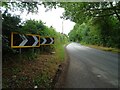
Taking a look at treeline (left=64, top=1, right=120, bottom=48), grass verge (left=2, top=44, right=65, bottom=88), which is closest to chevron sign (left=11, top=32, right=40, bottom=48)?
grass verge (left=2, top=44, right=65, bottom=88)

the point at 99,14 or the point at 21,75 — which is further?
A: the point at 99,14

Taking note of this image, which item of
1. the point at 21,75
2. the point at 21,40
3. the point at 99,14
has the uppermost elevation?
the point at 99,14

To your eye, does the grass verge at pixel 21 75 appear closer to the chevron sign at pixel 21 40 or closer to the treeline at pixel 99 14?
the chevron sign at pixel 21 40

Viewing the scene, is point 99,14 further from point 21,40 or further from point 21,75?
point 21,75

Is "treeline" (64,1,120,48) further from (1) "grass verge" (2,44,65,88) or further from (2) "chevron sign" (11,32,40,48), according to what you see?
(1) "grass verge" (2,44,65,88)

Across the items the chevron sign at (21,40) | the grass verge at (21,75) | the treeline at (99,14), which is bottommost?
the grass verge at (21,75)

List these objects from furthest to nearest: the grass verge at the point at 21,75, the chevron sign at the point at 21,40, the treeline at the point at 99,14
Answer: the treeline at the point at 99,14 < the chevron sign at the point at 21,40 < the grass verge at the point at 21,75

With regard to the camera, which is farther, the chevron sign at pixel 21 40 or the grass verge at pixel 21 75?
the chevron sign at pixel 21 40

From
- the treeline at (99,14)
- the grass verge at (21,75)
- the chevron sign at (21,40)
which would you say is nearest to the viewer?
the grass verge at (21,75)

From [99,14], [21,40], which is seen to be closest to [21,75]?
[21,40]

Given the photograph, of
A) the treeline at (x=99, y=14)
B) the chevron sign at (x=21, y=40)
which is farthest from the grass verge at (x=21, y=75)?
the treeline at (x=99, y=14)

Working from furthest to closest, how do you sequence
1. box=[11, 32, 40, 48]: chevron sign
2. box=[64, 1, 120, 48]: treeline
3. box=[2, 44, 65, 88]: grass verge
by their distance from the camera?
box=[64, 1, 120, 48]: treeline < box=[11, 32, 40, 48]: chevron sign < box=[2, 44, 65, 88]: grass verge

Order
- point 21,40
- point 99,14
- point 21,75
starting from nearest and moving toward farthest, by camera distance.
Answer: point 21,75, point 21,40, point 99,14

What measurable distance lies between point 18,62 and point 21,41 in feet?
2.95
